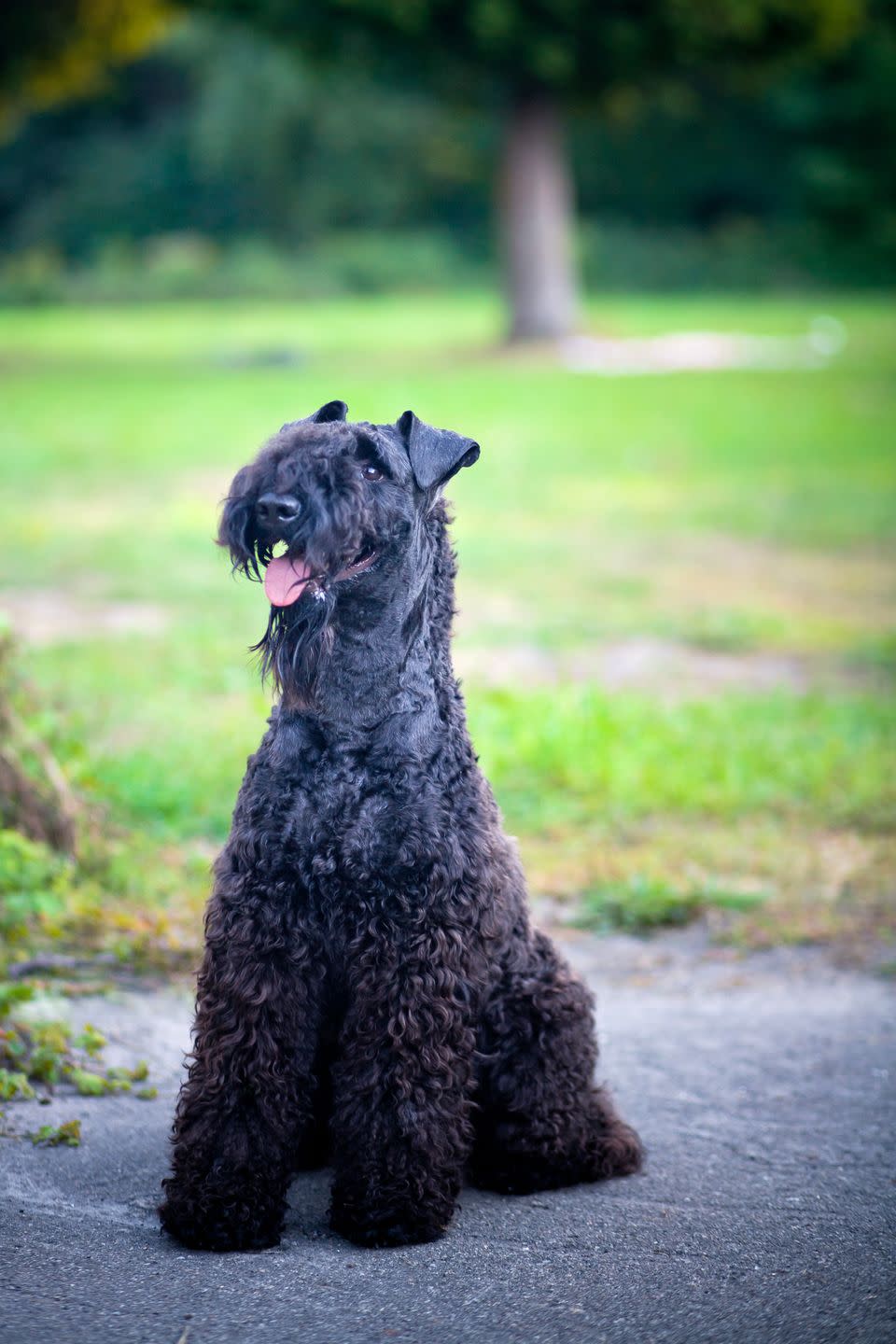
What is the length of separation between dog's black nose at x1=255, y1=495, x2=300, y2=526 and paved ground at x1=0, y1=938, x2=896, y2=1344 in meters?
1.59

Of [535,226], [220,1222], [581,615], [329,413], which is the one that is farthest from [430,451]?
[535,226]

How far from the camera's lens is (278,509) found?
3.09 meters

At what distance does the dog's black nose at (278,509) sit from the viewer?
308 centimetres

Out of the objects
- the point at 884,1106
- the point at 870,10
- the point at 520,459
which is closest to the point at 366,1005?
the point at 884,1106

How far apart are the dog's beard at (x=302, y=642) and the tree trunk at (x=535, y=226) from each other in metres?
22.7

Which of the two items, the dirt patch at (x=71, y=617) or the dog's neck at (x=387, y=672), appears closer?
the dog's neck at (x=387, y=672)

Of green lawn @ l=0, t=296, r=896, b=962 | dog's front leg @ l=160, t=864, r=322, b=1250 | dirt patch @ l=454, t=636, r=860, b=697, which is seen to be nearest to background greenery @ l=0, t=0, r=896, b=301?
green lawn @ l=0, t=296, r=896, b=962

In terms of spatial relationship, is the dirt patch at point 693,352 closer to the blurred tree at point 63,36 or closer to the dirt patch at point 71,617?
the blurred tree at point 63,36

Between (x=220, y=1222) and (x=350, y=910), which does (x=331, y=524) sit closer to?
(x=350, y=910)

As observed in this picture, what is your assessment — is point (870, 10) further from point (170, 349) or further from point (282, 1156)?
point (282, 1156)

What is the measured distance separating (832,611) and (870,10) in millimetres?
37958

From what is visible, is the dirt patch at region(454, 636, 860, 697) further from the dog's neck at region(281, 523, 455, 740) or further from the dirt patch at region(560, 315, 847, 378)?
the dirt patch at region(560, 315, 847, 378)

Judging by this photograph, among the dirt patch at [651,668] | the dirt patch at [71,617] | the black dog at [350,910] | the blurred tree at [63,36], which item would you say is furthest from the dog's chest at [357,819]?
the blurred tree at [63,36]

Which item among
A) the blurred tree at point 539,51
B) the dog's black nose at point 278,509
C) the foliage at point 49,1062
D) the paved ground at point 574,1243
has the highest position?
the blurred tree at point 539,51
